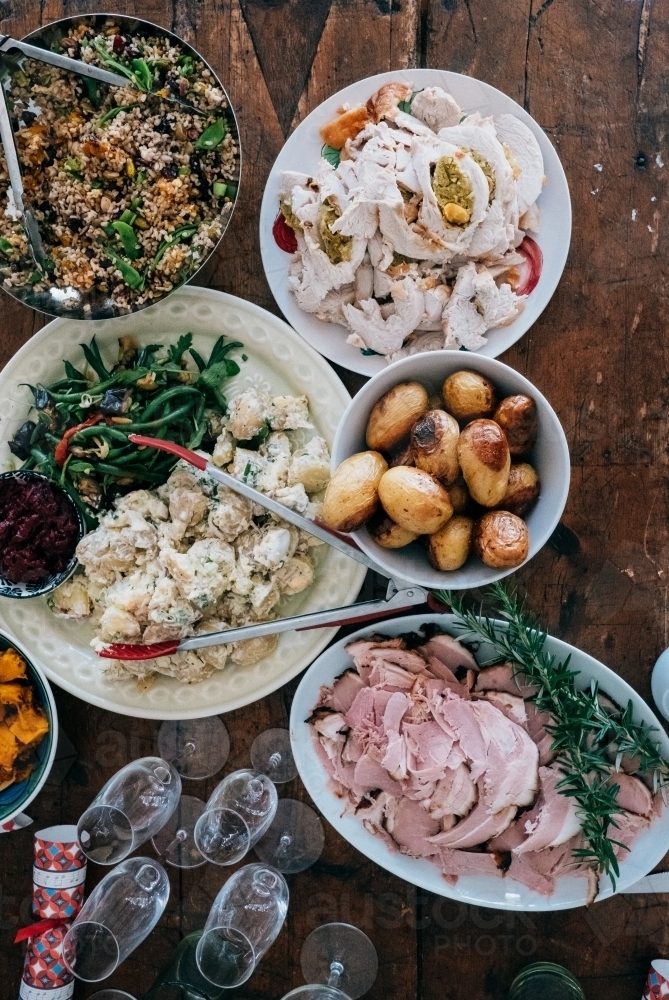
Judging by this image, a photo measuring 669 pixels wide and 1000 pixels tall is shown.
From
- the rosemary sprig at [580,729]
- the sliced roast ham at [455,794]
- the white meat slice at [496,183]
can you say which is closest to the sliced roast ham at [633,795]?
the rosemary sprig at [580,729]

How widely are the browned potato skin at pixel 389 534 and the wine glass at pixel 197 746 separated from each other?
0.70m

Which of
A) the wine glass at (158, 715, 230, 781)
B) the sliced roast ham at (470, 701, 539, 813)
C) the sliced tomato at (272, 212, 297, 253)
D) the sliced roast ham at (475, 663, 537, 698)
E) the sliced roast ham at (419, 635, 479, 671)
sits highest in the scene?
the sliced tomato at (272, 212, 297, 253)

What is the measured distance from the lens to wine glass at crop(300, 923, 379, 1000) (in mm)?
1763

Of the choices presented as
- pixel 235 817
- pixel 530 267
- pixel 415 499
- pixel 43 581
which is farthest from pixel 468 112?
pixel 235 817

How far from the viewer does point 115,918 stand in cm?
161

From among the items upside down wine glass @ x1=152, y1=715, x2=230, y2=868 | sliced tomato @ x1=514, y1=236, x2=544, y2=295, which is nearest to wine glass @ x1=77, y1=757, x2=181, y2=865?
upside down wine glass @ x1=152, y1=715, x2=230, y2=868

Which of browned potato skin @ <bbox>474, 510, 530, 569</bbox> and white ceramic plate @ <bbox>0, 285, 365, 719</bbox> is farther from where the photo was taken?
white ceramic plate @ <bbox>0, 285, 365, 719</bbox>

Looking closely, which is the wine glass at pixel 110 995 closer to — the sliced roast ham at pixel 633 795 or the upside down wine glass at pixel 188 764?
the upside down wine glass at pixel 188 764

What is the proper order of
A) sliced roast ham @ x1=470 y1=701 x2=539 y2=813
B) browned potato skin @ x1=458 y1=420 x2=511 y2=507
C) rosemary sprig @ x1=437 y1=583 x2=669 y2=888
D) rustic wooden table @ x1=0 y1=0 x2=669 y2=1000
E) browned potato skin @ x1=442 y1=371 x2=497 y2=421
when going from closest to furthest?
1. browned potato skin @ x1=458 y1=420 x2=511 y2=507
2. browned potato skin @ x1=442 y1=371 x2=497 y2=421
3. rosemary sprig @ x1=437 y1=583 x2=669 y2=888
4. sliced roast ham @ x1=470 y1=701 x2=539 y2=813
5. rustic wooden table @ x1=0 y1=0 x2=669 y2=1000

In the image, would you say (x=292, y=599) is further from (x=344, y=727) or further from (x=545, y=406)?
(x=545, y=406)

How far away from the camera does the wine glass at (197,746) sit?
5.84 ft

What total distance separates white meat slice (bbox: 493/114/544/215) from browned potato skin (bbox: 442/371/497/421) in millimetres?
479

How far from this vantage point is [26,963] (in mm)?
1762

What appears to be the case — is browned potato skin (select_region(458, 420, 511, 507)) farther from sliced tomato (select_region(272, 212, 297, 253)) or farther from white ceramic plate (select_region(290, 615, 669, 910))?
sliced tomato (select_region(272, 212, 297, 253))
